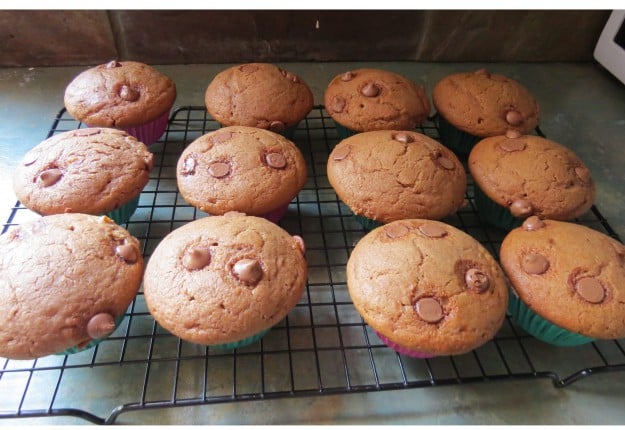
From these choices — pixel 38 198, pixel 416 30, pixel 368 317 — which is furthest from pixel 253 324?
pixel 416 30

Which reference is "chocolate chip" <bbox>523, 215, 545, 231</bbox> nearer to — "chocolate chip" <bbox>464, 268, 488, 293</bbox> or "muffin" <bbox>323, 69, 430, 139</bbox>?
"chocolate chip" <bbox>464, 268, 488, 293</bbox>

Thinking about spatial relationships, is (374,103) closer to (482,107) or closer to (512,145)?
(482,107)

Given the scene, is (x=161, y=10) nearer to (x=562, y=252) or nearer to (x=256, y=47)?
(x=256, y=47)

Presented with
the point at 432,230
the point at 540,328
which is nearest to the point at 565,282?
the point at 540,328

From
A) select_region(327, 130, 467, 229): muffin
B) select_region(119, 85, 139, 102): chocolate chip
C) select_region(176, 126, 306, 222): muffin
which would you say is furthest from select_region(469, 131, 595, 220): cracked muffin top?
select_region(119, 85, 139, 102): chocolate chip

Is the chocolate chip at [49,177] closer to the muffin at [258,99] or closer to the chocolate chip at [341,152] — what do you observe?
the muffin at [258,99]

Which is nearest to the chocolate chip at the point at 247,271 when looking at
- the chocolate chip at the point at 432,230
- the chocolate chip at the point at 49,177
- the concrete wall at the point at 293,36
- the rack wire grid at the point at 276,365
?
the rack wire grid at the point at 276,365
